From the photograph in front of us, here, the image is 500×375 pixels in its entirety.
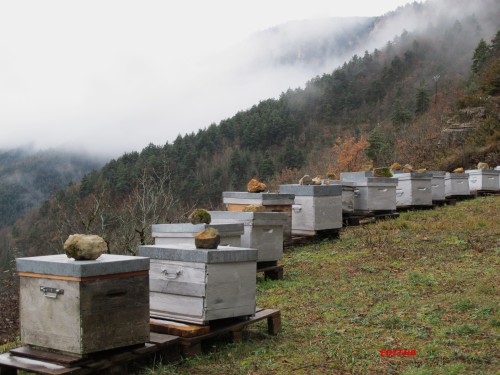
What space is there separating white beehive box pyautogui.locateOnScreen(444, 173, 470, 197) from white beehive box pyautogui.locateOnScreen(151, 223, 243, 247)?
498 inches

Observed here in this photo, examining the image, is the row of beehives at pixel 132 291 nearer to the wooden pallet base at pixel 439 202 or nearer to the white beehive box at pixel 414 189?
the white beehive box at pixel 414 189

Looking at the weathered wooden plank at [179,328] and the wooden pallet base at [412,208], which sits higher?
the wooden pallet base at [412,208]

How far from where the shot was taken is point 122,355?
4906mm

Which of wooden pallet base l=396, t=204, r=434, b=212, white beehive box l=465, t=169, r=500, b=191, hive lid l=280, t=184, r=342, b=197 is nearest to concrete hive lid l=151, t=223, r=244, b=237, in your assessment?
hive lid l=280, t=184, r=342, b=197

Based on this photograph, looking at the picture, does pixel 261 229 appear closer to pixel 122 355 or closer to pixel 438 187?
pixel 122 355

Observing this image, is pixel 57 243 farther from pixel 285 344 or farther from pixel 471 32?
pixel 471 32

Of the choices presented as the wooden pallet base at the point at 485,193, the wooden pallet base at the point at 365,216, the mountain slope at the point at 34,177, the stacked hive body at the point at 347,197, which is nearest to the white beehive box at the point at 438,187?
the wooden pallet base at the point at 365,216

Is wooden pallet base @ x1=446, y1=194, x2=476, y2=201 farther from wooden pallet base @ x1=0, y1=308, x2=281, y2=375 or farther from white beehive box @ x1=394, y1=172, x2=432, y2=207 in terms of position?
wooden pallet base @ x1=0, y1=308, x2=281, y2=375

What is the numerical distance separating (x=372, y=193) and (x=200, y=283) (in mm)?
9984

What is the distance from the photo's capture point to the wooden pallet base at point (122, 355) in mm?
4605

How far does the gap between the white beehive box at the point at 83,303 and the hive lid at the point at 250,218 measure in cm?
412

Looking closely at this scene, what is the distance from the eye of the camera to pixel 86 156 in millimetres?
196125

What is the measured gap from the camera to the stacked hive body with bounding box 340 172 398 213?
48.9 ft

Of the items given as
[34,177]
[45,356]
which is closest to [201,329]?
[45,356]
